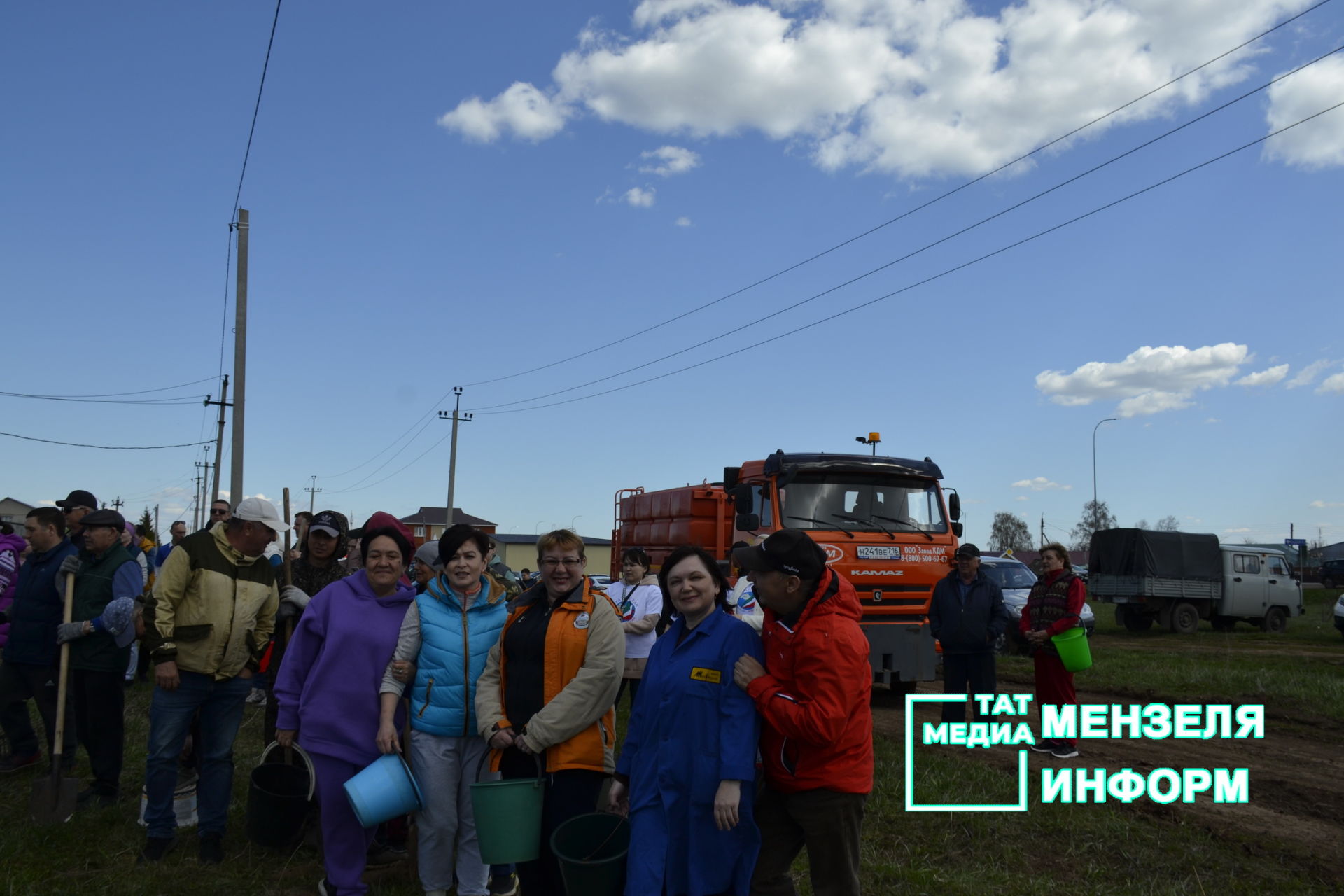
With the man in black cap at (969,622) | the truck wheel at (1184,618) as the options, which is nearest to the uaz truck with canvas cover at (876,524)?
the man in black cap at (969,622)

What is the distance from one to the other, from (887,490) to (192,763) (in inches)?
295

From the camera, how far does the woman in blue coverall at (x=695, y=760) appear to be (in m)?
→ 3.31

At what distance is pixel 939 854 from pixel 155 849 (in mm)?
4468

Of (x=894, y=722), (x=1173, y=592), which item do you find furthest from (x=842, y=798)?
(x=1173, y=592)

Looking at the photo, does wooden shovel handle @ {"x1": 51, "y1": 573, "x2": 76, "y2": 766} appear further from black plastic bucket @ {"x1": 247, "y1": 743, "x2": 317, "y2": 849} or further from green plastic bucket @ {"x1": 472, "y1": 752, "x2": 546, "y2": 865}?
green plastic bucket @ {"x1": 472, "y1": 752, "x2": 546, "y2": 865}

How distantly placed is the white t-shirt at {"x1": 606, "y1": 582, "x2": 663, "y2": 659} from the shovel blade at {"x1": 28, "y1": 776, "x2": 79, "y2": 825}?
407cm

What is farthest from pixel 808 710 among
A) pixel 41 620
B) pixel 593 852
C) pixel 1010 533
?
pixel 1010 533

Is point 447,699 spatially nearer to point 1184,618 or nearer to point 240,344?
point 240,344

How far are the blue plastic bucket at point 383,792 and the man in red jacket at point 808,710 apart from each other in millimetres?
1609

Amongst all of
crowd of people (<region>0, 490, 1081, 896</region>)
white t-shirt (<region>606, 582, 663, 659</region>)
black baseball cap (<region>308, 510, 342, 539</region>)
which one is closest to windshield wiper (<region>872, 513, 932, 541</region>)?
white t-shirt (<region>606, 582, 663, 659</region>)

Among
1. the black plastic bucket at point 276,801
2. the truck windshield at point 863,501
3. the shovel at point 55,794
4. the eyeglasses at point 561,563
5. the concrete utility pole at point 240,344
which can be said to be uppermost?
the concrete utility pole at point 240,344

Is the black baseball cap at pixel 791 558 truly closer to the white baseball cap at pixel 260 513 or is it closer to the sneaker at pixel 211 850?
the white baseball cap at pixel 260 513

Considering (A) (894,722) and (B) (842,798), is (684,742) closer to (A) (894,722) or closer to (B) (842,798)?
(B) (842,798)

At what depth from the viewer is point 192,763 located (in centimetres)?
687
